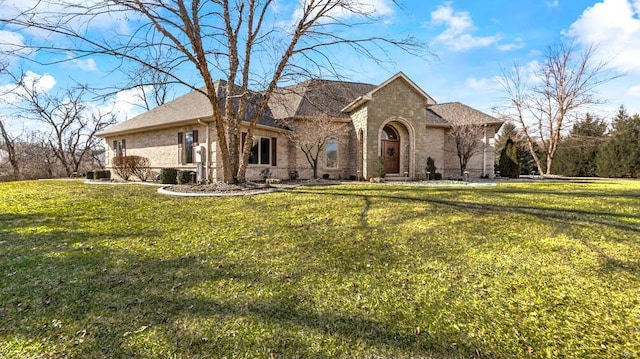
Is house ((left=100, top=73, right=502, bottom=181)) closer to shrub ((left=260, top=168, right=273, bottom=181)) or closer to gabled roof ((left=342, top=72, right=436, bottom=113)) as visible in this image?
gabled roof ((left=342, top=72, right=436, bottom=113))

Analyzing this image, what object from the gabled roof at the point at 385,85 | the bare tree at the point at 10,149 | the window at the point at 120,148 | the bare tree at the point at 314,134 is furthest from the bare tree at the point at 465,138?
the bare tree at the point at 10,149

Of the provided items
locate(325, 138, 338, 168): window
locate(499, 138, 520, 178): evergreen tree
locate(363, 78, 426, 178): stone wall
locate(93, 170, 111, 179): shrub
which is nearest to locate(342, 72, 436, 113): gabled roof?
locate(363, 78, 426, 178): stone wall

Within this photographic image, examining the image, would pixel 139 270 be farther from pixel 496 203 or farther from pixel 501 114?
pixel 501 114

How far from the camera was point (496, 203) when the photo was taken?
705 centimetres

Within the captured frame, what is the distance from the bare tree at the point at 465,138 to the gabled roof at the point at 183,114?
10.9 metres

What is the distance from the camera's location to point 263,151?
51.1ft

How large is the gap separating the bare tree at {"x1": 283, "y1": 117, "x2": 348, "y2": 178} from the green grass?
9.65 m

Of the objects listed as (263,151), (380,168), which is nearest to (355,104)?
(380,168)

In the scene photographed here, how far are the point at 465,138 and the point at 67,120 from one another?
35492 mm

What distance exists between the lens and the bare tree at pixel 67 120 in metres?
26.1

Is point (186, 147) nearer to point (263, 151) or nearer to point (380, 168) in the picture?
point (263, 151)

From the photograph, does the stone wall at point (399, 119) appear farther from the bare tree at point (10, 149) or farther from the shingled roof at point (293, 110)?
the bare tree at point (10, 149)

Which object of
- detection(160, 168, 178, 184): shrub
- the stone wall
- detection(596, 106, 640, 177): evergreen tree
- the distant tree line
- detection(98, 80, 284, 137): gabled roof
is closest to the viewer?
detection(160, 168, 178, 184): shrub

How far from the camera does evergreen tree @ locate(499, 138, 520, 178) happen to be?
1920 centimetres
